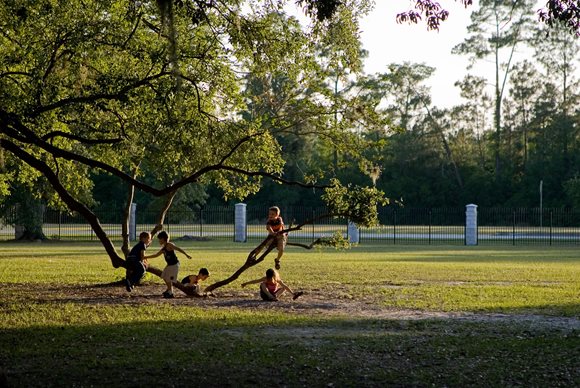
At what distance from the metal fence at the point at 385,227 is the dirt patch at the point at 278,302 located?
2504cm

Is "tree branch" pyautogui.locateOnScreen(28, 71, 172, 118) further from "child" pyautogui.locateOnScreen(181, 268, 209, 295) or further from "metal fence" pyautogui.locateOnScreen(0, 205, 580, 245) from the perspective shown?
"metal fence" pyautogui.locateOnScreen(0, 205, 580, 245)

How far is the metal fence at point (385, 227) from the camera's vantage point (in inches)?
1884

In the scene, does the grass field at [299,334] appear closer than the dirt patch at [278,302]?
Yes

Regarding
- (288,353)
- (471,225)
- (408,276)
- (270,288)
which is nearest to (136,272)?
(270,288)

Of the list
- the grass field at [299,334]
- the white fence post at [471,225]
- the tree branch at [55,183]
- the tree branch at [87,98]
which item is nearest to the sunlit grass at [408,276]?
the grass field at [299,334]

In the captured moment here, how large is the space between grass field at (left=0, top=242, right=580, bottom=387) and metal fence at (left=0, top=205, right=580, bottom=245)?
24930mm

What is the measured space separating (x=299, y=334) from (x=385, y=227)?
44665 millimetres

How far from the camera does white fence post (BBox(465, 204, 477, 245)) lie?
144 feet

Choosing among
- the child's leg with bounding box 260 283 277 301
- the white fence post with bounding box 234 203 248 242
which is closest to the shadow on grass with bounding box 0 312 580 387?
the child's leg with bounding box 260 283 277 301

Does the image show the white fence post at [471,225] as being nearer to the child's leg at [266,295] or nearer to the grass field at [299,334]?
the grass field at [299,334]

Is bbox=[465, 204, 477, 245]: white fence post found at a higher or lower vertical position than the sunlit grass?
higher

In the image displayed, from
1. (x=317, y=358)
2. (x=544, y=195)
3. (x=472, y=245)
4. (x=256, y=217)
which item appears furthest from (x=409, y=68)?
(x=317, y=358)

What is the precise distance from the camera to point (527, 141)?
82.6 meters

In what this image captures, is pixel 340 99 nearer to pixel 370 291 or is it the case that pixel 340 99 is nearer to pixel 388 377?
pixel 370 291
